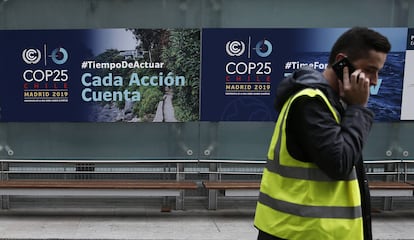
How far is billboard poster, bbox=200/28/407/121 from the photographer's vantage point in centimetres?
577

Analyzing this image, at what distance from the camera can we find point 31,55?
18.9ft

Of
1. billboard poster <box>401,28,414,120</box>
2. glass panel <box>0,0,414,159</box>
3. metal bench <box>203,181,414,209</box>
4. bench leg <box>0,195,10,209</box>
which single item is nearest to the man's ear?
metal bench <box>203,181,414,209</box>

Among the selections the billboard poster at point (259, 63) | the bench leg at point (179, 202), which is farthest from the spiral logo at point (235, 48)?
the bench leg at point (179, 202)

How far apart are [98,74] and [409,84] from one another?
4396 mm

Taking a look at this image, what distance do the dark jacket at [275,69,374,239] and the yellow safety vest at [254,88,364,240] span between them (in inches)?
1.3

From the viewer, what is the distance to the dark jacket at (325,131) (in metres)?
1.50

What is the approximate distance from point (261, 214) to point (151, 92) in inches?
169

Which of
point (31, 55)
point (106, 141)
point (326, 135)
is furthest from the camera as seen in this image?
point (106, 141)

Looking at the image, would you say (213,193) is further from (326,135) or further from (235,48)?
(326,135)

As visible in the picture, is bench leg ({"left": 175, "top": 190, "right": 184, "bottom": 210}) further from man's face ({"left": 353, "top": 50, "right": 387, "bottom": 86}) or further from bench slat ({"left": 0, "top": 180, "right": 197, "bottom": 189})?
man's face ({"left": 353, "top": 50, "right": 387, "bottom": 86})

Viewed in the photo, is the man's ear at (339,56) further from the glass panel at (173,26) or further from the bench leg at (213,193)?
the bench leg at (213,193)

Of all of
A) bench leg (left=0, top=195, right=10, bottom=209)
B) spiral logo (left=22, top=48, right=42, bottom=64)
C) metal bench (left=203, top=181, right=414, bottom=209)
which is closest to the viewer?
metal bench (left=203, top=181, right=414, bottom=209)

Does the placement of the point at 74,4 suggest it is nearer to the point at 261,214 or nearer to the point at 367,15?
the point at 367,15

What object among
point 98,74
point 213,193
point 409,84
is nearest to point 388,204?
point 409,84
